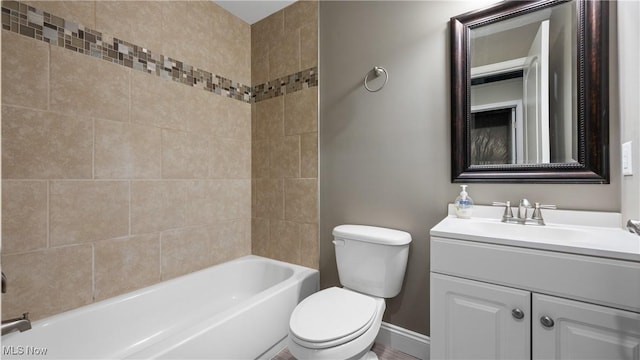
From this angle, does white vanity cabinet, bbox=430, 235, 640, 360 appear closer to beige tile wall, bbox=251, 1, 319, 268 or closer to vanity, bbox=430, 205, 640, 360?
vanity, bbox=430, 205, 640, 360

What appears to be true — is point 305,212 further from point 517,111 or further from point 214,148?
point 517,111

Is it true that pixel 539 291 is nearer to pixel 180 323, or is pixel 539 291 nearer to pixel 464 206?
pixel 464 206

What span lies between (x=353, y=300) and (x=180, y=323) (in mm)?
1075

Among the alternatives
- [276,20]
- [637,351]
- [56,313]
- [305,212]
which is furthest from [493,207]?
[56,313]

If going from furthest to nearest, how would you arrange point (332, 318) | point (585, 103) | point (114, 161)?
point (114, 161) → point (332, 318) → point (585, 103)

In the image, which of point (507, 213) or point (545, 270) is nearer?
point (545, 270)

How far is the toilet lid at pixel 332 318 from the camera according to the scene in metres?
1.31

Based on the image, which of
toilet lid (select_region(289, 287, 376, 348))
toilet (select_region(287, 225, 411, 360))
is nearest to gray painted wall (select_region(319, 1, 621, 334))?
toilet (select_region(287, 225, 411, 360))

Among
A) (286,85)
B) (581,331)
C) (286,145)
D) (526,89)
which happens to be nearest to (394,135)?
(526,89)

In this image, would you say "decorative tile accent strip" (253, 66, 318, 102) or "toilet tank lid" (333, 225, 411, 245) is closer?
"toilet tank lid" (333, 225, 411, 245)

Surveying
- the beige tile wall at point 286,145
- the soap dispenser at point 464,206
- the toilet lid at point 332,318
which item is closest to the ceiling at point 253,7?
the beige tile wall at point 286,145

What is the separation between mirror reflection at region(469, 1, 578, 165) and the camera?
1.39m

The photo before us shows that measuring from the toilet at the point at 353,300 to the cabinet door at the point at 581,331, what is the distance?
653mm

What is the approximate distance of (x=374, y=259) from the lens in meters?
1.69
